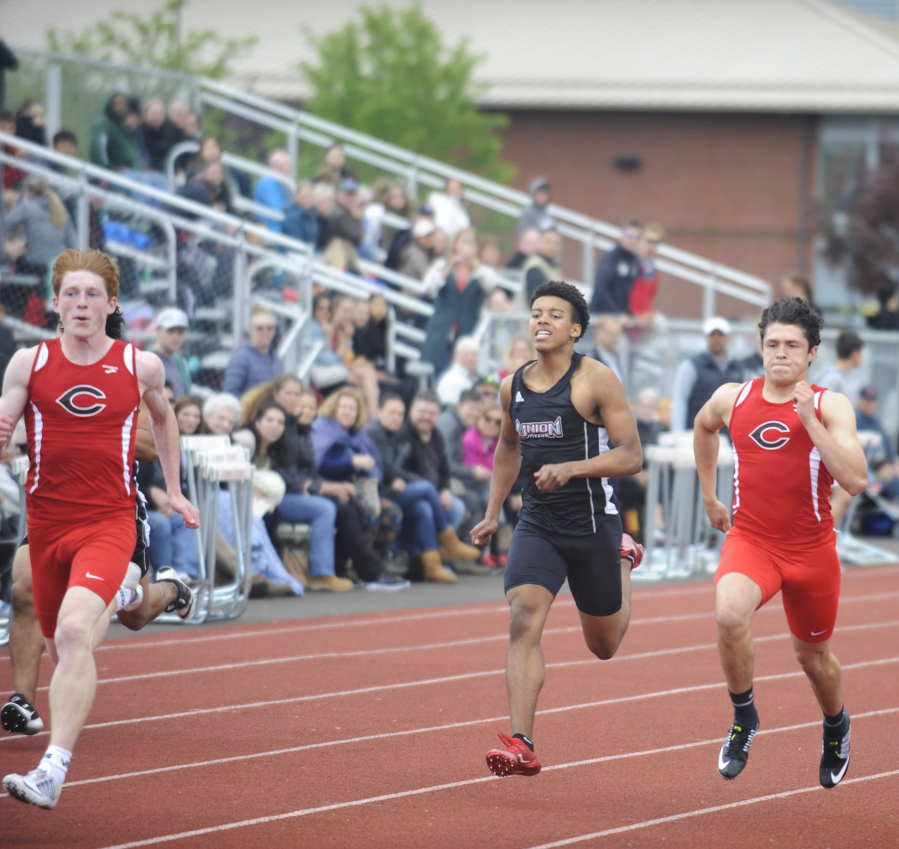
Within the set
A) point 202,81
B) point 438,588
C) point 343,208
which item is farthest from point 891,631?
point 202,81

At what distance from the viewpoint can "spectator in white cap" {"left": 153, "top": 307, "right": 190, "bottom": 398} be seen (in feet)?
37.7

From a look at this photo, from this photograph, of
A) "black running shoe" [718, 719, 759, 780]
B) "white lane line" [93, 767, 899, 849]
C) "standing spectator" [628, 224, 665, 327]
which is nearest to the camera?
"white lane line" [93, 767, 899, 849]

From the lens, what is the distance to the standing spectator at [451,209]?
62.2 feet

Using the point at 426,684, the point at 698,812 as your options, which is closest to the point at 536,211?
the point at 426,684

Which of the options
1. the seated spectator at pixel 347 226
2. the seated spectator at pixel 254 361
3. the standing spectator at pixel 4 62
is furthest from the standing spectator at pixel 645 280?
the standing spectator at pixel 4 62

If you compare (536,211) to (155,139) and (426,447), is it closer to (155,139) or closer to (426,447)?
(155,139)

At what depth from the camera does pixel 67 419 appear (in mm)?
5652

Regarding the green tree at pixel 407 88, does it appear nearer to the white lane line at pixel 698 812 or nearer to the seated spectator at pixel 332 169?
the seated spectator at pixel 332 169

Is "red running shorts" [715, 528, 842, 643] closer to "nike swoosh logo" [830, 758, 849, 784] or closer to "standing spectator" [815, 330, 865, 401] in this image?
"nike swoosh logo" [830, 758, 849, 784]

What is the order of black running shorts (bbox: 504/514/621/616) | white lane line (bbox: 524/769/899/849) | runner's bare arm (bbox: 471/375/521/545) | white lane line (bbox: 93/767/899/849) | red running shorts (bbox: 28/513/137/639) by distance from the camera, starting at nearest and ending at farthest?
white lane line (bbox: 93/767/899/849)
white lane line (bbox: 524/769/899/849)
red running shorts (bbox: 28/513/137/639)
black running shorts (bbox: 504/514/621/616)
runner's bare arm (bbox: 471/375/521/545)

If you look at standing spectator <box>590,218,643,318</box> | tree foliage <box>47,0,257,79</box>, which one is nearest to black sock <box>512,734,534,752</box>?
standing spectator <box>590,218,643,318</box>

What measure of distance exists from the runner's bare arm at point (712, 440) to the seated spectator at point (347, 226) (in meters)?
10.4

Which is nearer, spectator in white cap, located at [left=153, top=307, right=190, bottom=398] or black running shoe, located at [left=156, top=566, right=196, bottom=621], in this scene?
black running shoe, located at [left=156, top=566, right=196, bottom=621]

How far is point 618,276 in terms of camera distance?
1653 centimetres
